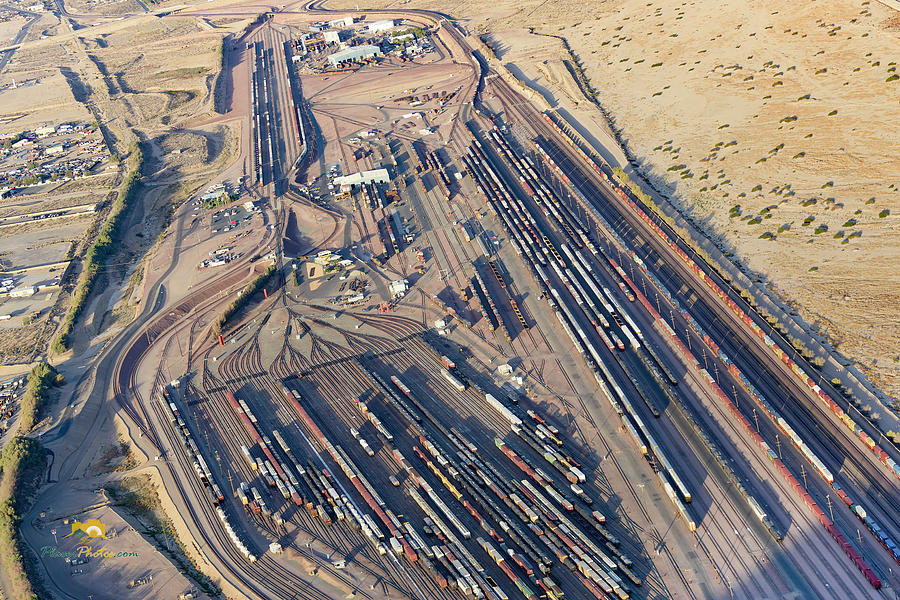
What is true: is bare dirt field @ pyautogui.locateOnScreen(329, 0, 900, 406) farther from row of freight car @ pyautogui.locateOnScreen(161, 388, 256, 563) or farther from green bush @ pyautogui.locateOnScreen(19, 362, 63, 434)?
green bush @ pyautogui.locateOnScreen(19, 362, 63, 434)

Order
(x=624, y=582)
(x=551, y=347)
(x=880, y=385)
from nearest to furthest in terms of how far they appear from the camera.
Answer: (x=624, y=582) → (x=880, y=385) → (x=551, y=347)

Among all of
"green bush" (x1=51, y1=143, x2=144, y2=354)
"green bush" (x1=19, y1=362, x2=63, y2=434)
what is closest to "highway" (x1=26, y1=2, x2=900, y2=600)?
"green bush" (x1=19, y1=362, x2=63, y2=434)

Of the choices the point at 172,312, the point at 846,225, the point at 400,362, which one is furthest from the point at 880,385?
the point at 172,312

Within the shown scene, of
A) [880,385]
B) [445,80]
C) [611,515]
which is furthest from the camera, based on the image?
[445,80]

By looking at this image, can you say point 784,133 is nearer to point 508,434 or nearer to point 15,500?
point 508,434

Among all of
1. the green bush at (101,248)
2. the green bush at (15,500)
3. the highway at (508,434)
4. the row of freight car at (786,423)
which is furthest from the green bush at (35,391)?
the row of freight car at (786,423)

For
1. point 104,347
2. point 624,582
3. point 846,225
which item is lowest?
point 104,347

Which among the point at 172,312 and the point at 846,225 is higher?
the point at 846,225

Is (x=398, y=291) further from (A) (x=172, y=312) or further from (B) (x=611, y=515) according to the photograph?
(B) (x=611, y=515)
